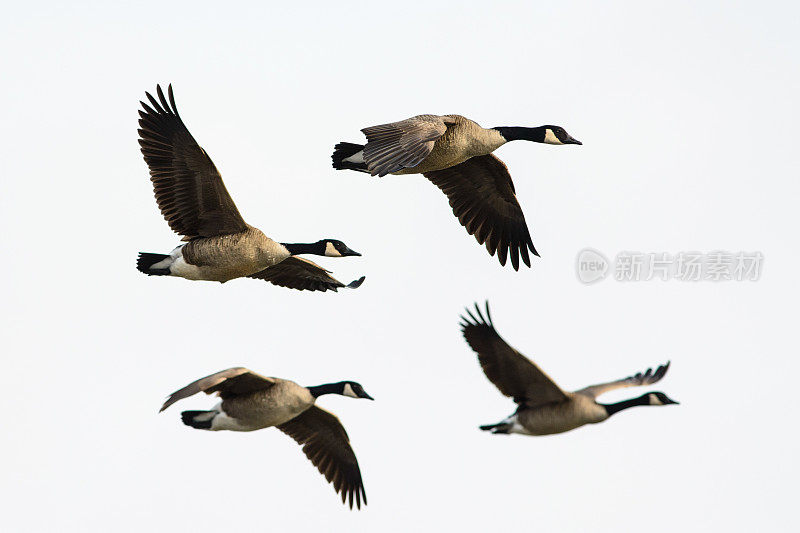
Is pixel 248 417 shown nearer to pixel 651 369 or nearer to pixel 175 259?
pixel 175 259

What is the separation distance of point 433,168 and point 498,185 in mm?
2155

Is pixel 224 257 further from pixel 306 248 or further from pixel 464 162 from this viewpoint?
pixel 464 162

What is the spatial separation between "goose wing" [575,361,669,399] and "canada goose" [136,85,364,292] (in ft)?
13.9

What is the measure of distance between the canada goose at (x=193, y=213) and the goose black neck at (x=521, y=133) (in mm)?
3218

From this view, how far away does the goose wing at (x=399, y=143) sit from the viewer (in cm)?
1395

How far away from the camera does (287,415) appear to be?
1606 cm

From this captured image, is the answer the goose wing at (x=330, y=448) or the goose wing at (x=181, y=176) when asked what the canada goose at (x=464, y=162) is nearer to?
the goose wing at (x=181, y=176)

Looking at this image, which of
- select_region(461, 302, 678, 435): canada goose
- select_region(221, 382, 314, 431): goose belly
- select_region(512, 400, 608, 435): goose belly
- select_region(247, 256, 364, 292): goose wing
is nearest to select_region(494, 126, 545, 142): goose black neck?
select_region(461, 302, 678, 435): canada goose

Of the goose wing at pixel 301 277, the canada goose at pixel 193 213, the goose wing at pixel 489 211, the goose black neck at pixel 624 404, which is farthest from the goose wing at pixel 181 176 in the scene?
the goose black neck at pixel 624 404

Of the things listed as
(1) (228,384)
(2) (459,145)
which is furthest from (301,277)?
(2) (459,145)

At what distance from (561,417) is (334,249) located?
3841 millimetres

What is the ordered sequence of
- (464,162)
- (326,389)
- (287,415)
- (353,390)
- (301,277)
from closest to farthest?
(287,415) → (326,389) → (353,390) → (464,162) → (301,277)

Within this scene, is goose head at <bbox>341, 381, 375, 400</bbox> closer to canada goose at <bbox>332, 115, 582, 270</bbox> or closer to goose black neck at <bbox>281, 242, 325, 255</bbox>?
goose black neck at <bbox>281, 242, 325, 255</bbox>

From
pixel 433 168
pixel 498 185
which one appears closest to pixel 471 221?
pixel 498 185
